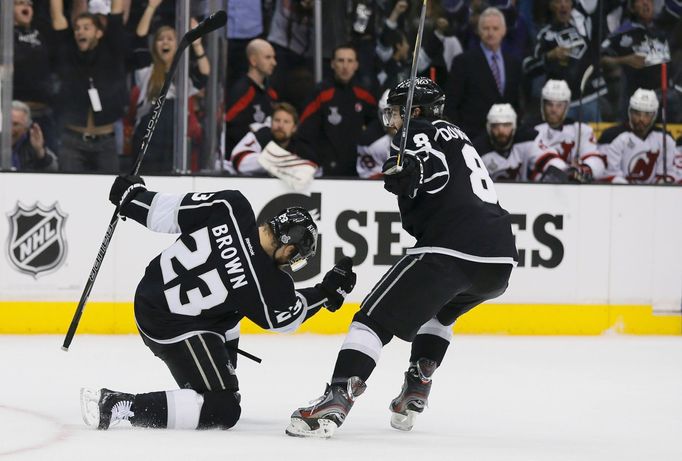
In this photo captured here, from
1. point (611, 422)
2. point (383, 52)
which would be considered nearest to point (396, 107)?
point (611, 422)

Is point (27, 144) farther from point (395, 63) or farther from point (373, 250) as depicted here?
point (395, 63)

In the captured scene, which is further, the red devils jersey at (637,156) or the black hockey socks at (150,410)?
the red devils jersey at (637,156)

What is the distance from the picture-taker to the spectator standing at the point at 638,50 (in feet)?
27.4

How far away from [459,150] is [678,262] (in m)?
3.66

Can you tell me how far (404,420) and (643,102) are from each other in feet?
14.6

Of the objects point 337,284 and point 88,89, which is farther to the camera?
point 88,89

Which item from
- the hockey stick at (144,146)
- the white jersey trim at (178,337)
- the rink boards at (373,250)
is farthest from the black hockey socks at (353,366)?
the rink boards at (373,250)

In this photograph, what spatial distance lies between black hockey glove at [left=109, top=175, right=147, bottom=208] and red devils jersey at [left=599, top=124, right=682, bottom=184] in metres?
4.41

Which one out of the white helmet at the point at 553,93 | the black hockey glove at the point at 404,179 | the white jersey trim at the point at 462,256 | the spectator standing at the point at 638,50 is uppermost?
the spectator standing at the point at 638,50

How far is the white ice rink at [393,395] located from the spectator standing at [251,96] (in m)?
1.23

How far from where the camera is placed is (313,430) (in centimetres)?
402

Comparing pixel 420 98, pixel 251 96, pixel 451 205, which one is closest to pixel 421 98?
pixel 420 98

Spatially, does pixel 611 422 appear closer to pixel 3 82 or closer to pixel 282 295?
pixel 282 295

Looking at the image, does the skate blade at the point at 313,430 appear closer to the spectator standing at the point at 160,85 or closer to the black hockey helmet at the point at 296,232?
the black hockey helmet at the point at 296,232
